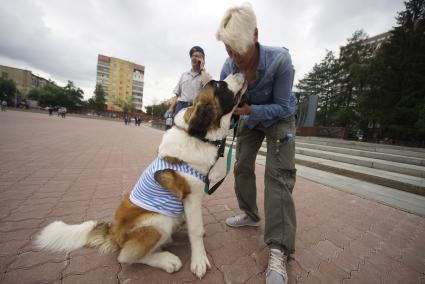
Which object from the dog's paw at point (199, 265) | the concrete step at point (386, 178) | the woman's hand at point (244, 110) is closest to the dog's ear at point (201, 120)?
the woman's hand at point (244, 110)

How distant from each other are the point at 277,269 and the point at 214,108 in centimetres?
156

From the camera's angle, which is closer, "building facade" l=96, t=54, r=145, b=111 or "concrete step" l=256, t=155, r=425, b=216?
"concrete step" l=256, t=155, r=425, b=216

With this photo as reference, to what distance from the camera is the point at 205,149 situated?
73.0 inches

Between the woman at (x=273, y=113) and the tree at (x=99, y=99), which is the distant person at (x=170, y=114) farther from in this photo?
the tree at (x=99, y=99)

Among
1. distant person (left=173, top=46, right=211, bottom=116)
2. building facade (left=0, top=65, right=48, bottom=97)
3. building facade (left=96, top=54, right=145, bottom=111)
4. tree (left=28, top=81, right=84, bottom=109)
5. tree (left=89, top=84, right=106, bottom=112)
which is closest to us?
distant person (left=173, top=46, right=211, bottom=116)

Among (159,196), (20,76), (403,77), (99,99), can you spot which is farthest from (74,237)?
(20,76)

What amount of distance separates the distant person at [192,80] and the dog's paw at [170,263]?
7.48ft

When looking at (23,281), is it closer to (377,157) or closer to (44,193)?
(44,193)

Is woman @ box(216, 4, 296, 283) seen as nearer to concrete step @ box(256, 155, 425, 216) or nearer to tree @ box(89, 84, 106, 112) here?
concrete step @ box(256, 155, 425, 216)

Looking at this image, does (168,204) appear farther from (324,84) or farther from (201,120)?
(324,84)

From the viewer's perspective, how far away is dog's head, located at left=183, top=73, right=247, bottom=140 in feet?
5.94

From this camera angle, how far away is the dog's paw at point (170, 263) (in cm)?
176

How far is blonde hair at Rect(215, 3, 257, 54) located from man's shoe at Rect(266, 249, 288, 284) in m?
1.87

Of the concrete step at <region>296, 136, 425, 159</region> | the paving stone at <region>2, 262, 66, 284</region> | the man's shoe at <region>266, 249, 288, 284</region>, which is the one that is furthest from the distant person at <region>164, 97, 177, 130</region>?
the concrete step at <region>296, 136, 425, 159</region>
